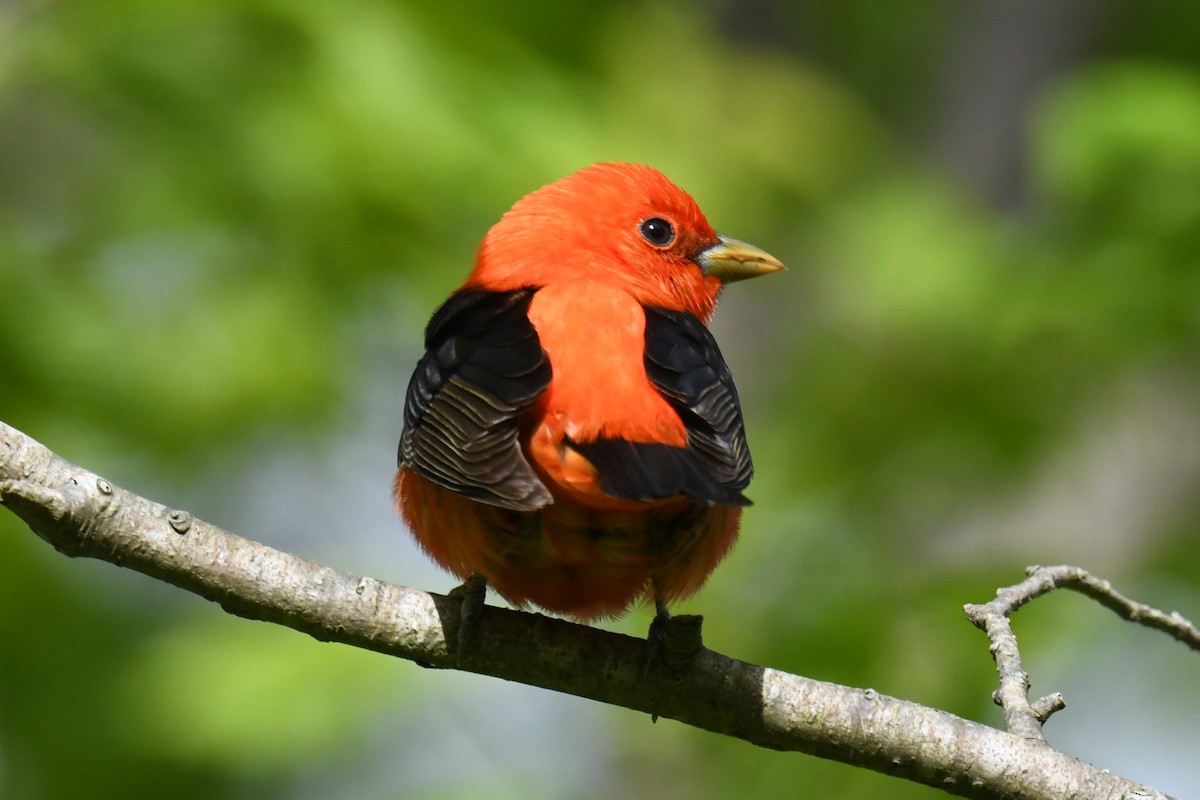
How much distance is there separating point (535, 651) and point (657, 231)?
204 cm

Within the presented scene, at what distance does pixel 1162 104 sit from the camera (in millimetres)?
4625

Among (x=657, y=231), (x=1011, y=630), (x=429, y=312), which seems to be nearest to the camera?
(x=1011, y=630)

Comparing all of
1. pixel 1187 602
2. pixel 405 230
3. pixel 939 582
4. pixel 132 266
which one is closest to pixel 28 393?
pixel 132 266

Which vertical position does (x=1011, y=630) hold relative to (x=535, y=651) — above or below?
above

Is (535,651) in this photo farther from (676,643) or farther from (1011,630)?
(1011,630)

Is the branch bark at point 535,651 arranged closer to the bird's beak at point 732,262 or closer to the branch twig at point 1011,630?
the branch twig at point 1011,630

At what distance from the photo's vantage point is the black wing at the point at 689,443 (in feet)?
10.2

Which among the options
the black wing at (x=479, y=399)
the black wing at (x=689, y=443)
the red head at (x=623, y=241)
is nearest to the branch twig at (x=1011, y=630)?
the black wing at (x=689, y=443)

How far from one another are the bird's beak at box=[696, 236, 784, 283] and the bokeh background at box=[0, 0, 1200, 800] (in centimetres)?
66

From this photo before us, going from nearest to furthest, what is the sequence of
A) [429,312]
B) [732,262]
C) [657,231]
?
[657,231], [732,262], [429,312]

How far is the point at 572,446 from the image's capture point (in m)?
3.38

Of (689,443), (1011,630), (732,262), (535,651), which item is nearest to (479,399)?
(689,443)

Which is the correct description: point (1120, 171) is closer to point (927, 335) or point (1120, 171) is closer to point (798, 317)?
point (927, 335)

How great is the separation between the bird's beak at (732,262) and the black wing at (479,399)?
111cm
